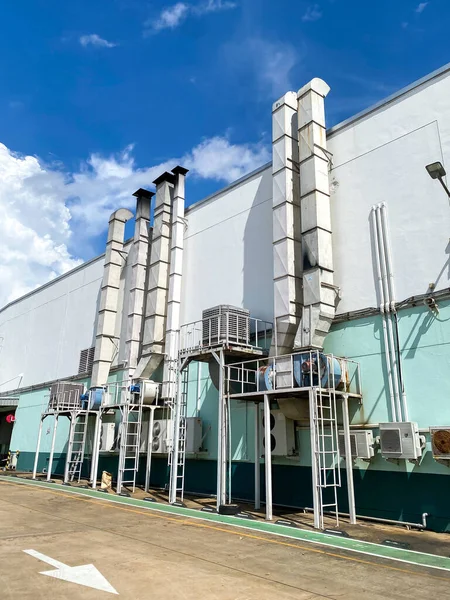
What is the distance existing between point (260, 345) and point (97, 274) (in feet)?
52.3

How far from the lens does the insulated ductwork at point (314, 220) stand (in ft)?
50.4

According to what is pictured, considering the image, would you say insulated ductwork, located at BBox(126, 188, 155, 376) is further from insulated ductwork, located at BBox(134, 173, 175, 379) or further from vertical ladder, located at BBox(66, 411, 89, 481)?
vertical ladder, located at BBox(66, 411, 89, 481)

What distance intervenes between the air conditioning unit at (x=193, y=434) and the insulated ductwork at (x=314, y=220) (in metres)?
6.12

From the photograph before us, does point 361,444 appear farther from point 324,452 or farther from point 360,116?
point 360,116

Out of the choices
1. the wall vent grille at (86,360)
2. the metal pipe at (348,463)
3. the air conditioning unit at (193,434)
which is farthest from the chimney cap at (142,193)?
the metal pipe at (348,463)

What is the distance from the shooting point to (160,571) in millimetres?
7484

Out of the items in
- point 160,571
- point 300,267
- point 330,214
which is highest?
point 330,214

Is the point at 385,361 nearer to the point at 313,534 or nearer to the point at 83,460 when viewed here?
the point at 313,534

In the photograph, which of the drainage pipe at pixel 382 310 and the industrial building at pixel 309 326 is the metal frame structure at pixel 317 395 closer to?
the industrial building at pixel 309 326

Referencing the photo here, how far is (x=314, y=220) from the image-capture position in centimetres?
1614

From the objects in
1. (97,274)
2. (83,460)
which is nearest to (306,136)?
(97,274)

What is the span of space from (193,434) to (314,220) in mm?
9717

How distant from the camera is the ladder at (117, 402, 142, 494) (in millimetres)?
19234

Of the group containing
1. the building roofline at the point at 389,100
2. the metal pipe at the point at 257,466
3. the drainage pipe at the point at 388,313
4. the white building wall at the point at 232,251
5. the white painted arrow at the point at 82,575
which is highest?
the building roofline at the point at 389,100
